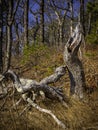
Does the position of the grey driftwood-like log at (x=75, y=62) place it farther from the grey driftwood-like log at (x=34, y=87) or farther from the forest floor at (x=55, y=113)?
the grey driftwood-like log at (x=34, y=87)

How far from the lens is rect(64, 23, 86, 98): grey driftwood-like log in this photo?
7875 mm

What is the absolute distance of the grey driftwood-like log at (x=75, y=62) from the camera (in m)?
7.88

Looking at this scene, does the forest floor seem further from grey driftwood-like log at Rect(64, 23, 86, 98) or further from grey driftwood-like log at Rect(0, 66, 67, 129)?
grey driftwood-like log at Rect(64, 23, 86, 98)

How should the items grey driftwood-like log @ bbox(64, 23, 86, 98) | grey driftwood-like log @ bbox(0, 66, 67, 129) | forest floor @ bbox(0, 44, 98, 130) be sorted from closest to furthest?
forest floor @ bbox(0, 44, 98, 130) → grey driftwood-like log @ bbox(0, 66, 67, 129) → grey driftwood-like log @ bbox(64, 23, 86, 98)

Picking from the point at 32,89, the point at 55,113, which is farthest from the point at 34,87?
the point at 55,113

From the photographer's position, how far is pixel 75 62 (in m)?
8.09

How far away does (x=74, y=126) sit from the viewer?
6.57 m

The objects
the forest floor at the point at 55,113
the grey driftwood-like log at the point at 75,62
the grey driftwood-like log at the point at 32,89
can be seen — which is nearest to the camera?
the forest floor at the point at 55,113

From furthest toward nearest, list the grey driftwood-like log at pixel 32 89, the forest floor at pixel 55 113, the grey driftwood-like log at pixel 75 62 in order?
1. the grey driftwood-like log at pixel 75 62
2. the grey driftwood-like log at pixel 32 89
3. the forest floor at pixel 55 113

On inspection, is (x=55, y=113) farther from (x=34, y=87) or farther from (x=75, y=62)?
(x=75, y=62)

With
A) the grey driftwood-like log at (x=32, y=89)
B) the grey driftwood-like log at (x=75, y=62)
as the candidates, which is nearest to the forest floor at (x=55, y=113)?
the grey driftwood-like log at (x=32, y=89)

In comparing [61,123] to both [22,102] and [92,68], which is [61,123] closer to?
[22,102]

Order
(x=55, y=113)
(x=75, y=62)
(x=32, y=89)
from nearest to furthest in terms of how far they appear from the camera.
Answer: (x=55, y=113) → (x=32, y=89) → (x=75, y=62)

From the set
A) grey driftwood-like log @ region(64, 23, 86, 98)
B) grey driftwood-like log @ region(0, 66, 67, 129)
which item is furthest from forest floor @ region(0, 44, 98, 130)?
grey driftwood-like log @ region(64, 23, 86, 98)
